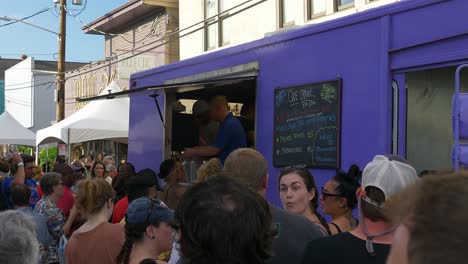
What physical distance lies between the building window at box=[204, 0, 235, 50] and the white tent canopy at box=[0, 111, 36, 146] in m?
7.16

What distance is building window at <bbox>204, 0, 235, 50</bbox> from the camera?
19.4m

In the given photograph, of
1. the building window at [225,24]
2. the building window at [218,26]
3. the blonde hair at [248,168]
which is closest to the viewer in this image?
the blonde hair at [248,168]

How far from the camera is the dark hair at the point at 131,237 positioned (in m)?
3.58

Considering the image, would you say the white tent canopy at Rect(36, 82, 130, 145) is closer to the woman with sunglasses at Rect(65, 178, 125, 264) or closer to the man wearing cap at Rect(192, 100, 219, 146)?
the man wearing cap at Rect(192, 100, 219, 146)

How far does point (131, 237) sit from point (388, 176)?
1.47 meters

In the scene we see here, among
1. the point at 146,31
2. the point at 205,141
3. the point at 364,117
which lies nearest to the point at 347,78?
the point at 364,117

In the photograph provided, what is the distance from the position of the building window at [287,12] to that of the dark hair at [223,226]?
567 inches

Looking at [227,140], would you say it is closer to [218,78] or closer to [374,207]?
[218,78]

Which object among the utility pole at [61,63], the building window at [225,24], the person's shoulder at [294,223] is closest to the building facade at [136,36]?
the utility pole at [61,63]

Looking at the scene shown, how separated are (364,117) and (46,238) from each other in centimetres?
331

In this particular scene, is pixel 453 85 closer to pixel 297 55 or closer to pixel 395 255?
pixel 297 55

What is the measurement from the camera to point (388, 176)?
3182 millimetres

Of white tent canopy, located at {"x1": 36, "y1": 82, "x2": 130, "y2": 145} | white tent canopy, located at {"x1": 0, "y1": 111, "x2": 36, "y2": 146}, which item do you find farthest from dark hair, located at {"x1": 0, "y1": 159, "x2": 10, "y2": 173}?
white tent canopy, located at {"x1": 0, "y1": 111, "x2": 36, "y2": 146}

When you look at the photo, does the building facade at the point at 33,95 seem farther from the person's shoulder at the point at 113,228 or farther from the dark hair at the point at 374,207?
the dark hair at the point at 374,207
